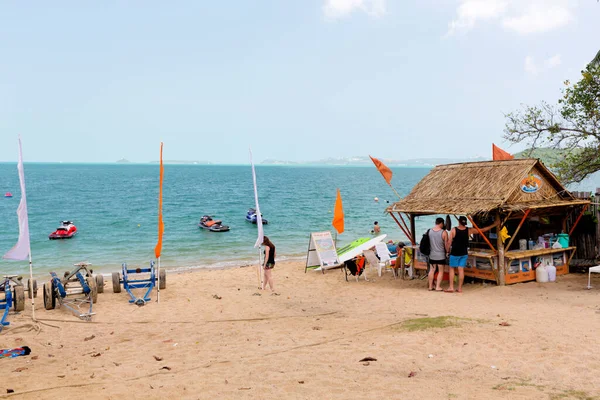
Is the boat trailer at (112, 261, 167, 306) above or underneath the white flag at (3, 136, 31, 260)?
underneath

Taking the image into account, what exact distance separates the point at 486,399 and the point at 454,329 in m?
2.88

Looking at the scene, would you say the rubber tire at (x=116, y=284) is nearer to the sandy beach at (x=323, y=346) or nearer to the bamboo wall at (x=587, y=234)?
the sandy beach at (x=323, y=346)

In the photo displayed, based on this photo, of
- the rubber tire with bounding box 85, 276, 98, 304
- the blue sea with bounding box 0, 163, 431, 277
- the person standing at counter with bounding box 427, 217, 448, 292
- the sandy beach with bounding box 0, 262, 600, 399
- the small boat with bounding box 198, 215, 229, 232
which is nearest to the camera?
the sandy beach with bounding box 0, 262, 600, 399

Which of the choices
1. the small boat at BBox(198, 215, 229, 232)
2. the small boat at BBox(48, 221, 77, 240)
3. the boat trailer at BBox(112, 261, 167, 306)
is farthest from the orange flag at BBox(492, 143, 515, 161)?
the small boat at BBox(48, 221, 77, 240)

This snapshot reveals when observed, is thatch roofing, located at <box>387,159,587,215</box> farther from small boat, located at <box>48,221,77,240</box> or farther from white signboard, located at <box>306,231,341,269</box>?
small boat, located at <box>48,221,77,240</box>

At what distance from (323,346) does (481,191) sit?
6988mm

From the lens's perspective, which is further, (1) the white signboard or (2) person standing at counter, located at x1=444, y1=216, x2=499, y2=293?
(1) the white signboard

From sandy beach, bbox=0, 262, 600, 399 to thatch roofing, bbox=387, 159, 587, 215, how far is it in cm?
208

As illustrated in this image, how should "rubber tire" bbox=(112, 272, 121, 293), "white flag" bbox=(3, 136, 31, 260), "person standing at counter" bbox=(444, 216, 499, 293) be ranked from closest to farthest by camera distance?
"white flag" bbox=(3, 136, 31, 260) → "person standing at counter" bbox=(444, 216, 499, 293) → "rubber tire" bbox=(112, 272, 121, 293)

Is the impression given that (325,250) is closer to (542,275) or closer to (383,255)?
(383,255)

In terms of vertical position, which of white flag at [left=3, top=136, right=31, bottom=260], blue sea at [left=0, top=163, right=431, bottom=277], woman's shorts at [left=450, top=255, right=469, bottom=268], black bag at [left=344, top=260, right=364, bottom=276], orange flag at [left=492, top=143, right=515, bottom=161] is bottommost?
blue sea at [left=0, top=163, right=431, bottom=277]

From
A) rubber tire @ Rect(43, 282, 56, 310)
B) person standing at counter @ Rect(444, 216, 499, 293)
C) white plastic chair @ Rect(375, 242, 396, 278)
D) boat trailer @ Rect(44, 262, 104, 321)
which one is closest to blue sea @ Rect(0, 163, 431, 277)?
white plastic chair @ Rect(375, 242, 396, 278)

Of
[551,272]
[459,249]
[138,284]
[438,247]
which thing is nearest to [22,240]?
[138,284]

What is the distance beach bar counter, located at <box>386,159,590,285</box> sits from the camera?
39.4 feet
